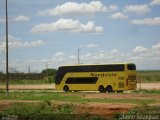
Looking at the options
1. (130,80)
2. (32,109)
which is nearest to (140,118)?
(32,109)

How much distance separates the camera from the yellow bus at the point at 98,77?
150ft

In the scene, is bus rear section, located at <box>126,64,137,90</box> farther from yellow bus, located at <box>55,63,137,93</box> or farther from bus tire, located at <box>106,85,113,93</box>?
bus tire, located at <box>106,85,113,93</box>

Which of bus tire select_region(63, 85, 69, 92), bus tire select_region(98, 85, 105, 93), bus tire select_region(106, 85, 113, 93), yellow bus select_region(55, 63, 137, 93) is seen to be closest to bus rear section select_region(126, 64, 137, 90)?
yellow bus select_region(55, 63, 137, 93)

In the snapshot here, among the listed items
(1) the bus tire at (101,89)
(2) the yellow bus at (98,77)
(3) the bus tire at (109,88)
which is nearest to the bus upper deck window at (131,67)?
(2) the yellow bus at (98,77)

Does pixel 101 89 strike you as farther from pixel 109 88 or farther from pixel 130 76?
pixel 130 76

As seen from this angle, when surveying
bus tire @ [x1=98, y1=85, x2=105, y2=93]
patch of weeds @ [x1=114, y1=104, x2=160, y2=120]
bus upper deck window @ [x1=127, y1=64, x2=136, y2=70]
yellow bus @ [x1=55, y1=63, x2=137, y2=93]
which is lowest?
patch of weeds @ [x1=114, y1=104, x2=160, y2=120]

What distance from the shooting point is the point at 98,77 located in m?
47.6

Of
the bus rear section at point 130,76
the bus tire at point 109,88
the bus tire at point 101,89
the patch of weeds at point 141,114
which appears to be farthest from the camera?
the bus tire at point 101,89

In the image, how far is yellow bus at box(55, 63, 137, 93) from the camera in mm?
45594

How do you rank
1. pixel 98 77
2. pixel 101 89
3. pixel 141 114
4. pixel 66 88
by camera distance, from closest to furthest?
pixel 141 114, pixel 98 77, pixel 101 89, pixel 66 88

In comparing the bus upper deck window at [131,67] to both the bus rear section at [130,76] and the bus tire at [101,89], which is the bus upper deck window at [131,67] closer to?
the bus rear section at [130,76]

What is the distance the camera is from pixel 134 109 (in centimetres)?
2500

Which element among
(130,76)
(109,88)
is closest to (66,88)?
(109,88)

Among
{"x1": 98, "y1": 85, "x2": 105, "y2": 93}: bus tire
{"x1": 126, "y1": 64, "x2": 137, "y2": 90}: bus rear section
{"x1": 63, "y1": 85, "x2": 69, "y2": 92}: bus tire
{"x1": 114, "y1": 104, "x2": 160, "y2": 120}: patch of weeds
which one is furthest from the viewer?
{"x1": 63, "y1": 85, "x2": 69, "y2": 92}: bus tire
